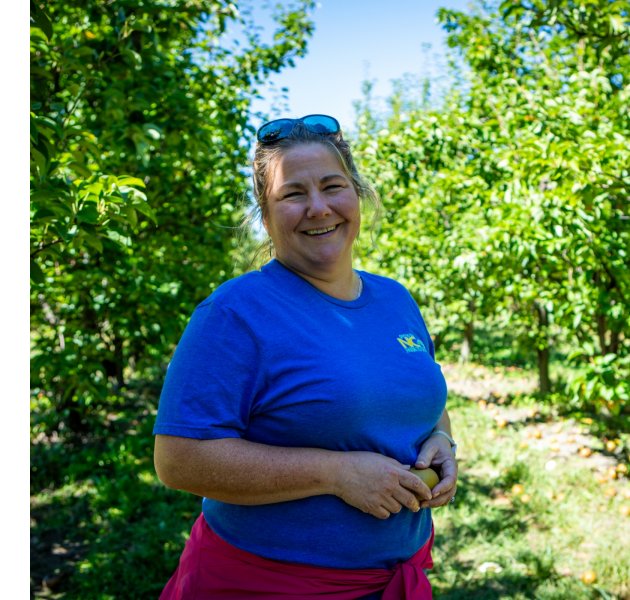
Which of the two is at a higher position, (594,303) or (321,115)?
(321,115)

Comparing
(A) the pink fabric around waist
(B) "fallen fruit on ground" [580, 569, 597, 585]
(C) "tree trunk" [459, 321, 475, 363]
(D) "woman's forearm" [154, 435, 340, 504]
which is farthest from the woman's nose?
(C) "tree trunk" [459, 321, 475, 363]

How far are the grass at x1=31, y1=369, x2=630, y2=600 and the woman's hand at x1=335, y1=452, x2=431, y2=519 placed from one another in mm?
2091

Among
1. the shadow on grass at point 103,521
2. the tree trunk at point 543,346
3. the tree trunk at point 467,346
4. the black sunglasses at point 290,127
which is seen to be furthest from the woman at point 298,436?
the tree trunk at point 467,346

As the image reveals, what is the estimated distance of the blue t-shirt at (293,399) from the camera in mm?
1271

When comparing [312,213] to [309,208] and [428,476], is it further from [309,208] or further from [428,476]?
[428,476]

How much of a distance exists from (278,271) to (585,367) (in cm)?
293

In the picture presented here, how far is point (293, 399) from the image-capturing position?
1.30 meters

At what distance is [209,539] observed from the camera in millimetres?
1409

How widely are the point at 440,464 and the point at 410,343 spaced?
301 millimetres

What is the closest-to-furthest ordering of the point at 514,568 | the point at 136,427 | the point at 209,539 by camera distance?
the point at 209,539 < the point at 514,568 < the point at 136,427

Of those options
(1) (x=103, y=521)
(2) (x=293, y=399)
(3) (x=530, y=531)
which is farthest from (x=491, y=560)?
(2) (x=293, y=399)

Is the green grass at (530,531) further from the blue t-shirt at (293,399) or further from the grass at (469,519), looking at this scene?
the blue t-shirt at (293,399)
